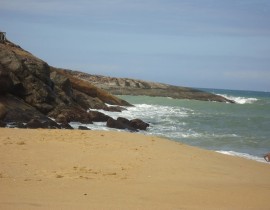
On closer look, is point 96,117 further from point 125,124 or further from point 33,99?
point 33,99

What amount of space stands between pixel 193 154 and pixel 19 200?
24.3 ft

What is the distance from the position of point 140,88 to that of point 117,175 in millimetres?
76092

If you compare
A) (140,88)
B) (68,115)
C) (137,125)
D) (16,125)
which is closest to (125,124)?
(137,125)

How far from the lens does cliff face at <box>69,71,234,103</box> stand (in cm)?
8009

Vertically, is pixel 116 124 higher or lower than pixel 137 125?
higher

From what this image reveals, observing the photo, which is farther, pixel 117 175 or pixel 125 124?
pixel 125 124

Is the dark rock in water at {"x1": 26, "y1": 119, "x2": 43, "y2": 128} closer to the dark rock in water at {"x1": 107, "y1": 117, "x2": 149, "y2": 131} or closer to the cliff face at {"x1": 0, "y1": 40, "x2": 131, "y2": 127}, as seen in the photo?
the cliff face at {"x1": 0, "y1": 40, "x2": 131, "y2": 127}

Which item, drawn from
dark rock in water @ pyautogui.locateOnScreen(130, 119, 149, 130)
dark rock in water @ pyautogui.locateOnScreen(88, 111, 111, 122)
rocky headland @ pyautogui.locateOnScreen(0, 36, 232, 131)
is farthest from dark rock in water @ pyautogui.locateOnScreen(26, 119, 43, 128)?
dark rock in water @ pyautogui.locateOnScreen(130, 119, 149, 130)

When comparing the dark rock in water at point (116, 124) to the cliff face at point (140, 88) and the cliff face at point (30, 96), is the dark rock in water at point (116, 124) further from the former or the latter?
the cliff face at point (140, 88)

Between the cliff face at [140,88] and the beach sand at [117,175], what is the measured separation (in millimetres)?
65345

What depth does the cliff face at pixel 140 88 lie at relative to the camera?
80088 millimetres

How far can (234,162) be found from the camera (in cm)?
1227

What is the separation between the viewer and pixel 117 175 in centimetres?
866

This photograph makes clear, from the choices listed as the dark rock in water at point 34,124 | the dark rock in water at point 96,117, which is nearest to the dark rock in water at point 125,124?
the dark rock in water at point 96,117
